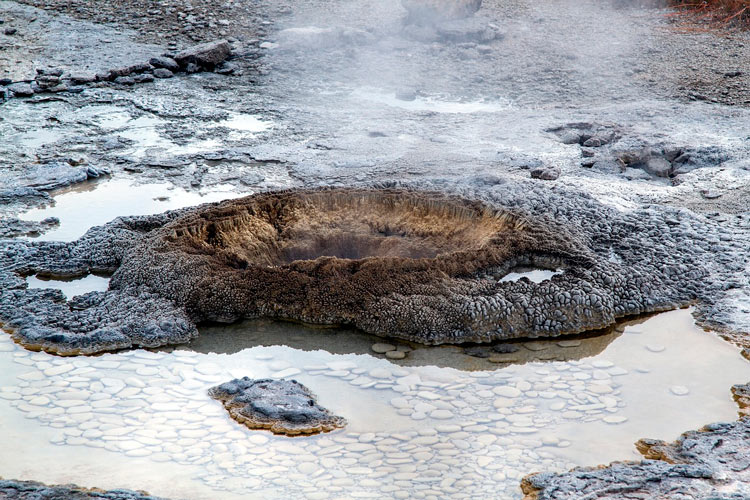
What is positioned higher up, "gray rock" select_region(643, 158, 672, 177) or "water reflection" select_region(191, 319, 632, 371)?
"gray rock" select_region(643, 158, 672, 177)

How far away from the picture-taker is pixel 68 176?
15.8 feet

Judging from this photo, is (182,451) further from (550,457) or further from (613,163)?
(613,163)

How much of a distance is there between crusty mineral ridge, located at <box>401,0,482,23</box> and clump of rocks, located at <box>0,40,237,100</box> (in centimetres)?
195

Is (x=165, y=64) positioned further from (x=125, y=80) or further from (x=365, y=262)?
(x=365, y=262)

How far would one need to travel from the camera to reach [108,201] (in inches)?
179

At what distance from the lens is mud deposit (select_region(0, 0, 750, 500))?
2.47 metres

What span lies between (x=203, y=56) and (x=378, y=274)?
14.2 ft

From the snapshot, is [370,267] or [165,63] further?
[165,63]

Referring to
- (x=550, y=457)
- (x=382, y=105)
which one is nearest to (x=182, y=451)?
(x=550, y=457)

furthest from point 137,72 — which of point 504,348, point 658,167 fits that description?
point 504,348

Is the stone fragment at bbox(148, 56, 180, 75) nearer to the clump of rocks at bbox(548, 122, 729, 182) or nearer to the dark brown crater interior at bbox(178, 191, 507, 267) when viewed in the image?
the dark brown crater interior at bbox(178, 191, 507, 267)

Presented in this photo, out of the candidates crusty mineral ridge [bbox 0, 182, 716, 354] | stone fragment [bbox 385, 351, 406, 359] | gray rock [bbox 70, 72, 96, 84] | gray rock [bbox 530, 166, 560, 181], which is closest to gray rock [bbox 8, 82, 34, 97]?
gray rock [bbox 70, 72, 96, 84]

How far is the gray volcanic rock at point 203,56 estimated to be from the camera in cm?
691

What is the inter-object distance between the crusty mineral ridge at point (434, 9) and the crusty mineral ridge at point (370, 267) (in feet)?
13.0
